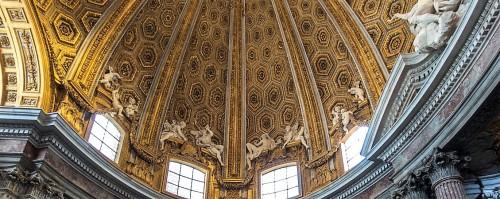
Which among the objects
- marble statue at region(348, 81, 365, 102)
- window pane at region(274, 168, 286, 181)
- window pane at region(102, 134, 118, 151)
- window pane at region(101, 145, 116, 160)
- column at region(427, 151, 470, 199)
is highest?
marble statue at region(348, 81, 365, 102)

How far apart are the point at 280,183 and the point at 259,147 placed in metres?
1.98

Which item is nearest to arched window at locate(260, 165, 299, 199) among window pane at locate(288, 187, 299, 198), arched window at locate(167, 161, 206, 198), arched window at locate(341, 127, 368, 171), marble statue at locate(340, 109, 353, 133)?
window pane at locate(288, 187, 299, 198)

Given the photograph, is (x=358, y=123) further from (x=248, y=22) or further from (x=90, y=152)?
(x=90, y=152)

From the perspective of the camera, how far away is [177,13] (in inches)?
806

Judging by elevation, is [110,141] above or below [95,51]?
below

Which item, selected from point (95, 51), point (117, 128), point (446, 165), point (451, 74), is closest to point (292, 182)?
point (117, 128)

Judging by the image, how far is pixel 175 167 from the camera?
18.8m

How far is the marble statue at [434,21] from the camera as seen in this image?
11.7 metres

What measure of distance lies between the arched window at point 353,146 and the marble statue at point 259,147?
3.37m

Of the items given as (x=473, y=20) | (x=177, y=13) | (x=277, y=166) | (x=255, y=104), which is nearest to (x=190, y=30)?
(x=177, y=13)

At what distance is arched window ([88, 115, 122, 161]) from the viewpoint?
1636 centimetres

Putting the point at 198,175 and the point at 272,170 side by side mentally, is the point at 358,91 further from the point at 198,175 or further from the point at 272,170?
the point at 198,175

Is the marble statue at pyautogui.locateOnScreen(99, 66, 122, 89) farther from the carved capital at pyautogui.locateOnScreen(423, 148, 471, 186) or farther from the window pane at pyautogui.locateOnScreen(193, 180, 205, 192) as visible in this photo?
the carved capital at pyautogui.locateOnScreen(423, 148, 471, 186)

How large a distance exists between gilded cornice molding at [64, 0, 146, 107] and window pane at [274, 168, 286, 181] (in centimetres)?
739
